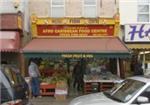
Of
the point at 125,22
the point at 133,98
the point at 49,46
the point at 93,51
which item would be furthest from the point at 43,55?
the point at 133,98

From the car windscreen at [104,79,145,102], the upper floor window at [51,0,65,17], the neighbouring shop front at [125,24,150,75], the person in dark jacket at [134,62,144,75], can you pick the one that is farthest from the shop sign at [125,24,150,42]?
the car windscreen at [104,79,145,102]

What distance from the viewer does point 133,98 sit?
921cm

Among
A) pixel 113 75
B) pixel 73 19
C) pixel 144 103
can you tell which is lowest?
pixel 113 75

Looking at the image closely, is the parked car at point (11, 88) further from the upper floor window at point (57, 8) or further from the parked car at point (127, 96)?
the upper floor window at point (57, 8)

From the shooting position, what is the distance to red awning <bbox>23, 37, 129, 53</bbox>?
58.3 ft

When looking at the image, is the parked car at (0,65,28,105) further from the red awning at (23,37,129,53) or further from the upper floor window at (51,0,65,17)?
the upper floor window at (51,0,65,17)

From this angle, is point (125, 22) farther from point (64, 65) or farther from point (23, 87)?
point (23, 87)

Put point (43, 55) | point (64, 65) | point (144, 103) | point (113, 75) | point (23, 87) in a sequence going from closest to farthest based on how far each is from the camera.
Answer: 1. point (144, 103)
2. point (23, 87)
3. point (43, 55)
4. point (113, 75)
5. point (64, 65)

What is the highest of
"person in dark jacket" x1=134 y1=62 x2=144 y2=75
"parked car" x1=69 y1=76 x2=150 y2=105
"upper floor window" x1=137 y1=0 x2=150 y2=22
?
"upper floor window" x1=137 y1=0 x2=150 y2=22

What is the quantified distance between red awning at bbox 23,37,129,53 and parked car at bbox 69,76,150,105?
7284 millimetres

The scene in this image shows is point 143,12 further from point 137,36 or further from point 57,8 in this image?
point 57,8

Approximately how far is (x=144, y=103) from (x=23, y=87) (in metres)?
2.80

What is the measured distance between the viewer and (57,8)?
20578 millimetres

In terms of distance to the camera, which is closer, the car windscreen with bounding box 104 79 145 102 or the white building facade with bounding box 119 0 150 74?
the car windscreen with bounding box 104 79 145 102
